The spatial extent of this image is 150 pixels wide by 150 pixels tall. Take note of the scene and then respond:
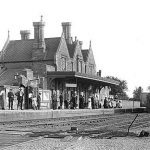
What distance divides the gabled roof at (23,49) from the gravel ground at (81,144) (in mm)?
36843

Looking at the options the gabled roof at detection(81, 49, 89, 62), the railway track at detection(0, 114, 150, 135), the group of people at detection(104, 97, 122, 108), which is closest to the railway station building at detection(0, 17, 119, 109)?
the gabled roof at detection(81, 49, 89, 62)

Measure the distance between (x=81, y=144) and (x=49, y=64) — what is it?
37.5 metres

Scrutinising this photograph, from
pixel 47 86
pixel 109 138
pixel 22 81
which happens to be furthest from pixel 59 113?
pixel 109 138

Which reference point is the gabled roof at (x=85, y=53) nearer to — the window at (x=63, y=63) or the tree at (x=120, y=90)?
the window at (x=63, y=63)

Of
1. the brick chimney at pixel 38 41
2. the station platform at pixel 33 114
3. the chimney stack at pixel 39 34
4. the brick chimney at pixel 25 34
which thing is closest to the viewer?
the station platform at pixel 33 114

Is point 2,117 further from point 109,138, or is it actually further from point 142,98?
point 142,98

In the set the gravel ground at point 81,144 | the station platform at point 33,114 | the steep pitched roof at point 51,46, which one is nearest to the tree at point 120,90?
the steep pitched roof at point 51,46

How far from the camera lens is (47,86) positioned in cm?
4103

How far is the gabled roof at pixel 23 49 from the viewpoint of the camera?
47.5 metres

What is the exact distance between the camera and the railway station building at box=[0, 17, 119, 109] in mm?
40750

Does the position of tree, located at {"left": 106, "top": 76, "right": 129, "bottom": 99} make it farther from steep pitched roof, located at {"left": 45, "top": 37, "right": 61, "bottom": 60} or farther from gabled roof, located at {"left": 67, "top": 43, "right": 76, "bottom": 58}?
steep pitched roof, located at {"left": 45, "top": 37, "right": 61, "bottom": 60}

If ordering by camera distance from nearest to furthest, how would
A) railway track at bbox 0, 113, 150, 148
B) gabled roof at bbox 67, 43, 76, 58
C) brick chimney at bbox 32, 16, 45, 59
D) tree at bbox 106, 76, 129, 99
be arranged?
railway track at bbox 0, 113, 150, 148, brick chimney at bbox 32, 16, 45, 59, gabled roof at bbox 67, 43, 76, 58, tree at bbox 106, 76, 129, 99

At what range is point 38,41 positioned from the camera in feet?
153

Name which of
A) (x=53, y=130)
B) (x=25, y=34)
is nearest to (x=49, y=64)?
(x=25, y=34)
